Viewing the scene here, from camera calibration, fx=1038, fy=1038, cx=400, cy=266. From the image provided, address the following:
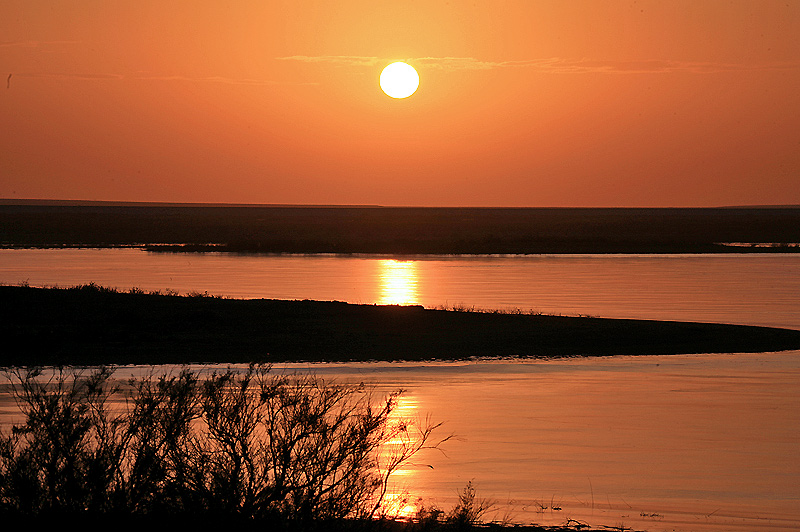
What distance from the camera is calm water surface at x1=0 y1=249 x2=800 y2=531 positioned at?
12.0 meters

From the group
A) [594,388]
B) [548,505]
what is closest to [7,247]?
[594,388]

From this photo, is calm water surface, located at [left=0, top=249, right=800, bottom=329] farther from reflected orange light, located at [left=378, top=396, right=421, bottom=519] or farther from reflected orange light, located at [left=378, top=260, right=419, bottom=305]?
reflected orange light, located at [left=378, top=396, right=421, bottom=519]

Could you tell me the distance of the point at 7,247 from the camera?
251 feet

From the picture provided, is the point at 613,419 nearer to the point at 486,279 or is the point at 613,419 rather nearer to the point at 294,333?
the point at 294,333

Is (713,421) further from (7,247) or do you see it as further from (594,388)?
(7,247)

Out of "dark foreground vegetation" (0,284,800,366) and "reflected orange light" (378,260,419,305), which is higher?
"reflected orange light" (378,260,419,305)

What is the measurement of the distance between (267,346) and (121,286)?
54.9 ft

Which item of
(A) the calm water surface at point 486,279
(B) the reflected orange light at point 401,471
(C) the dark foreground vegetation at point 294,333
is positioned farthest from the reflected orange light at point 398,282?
(B) the reflected orange light at point 401,471

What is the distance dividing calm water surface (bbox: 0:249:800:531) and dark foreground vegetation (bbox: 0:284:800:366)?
5.10 feet

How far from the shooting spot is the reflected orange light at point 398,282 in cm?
3781

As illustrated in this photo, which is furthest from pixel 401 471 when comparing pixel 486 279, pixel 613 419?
pixel 486 279

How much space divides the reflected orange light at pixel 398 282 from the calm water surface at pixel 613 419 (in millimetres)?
356

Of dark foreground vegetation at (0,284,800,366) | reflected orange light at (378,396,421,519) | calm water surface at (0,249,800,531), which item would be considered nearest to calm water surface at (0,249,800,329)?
→ calm water surface at (0,249,800,531)

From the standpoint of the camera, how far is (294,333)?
2750 cm
